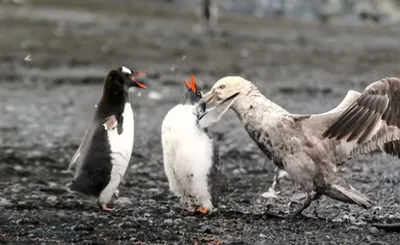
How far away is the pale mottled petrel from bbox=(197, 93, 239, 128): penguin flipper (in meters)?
0.04

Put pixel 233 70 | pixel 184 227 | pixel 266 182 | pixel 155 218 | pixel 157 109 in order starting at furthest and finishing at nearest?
1. pixel 233 70
2. pixel 157 109
3. pixel 266 182
4. pixel 155 218
5. pixel 184 227

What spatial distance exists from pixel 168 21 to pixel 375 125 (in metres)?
19.2

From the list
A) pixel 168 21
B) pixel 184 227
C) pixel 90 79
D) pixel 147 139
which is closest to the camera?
pixel 184 227

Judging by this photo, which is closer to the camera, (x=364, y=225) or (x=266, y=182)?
(x=364, y=225)

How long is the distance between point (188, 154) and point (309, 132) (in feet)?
3.14

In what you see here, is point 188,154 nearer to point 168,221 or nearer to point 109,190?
point 168,221

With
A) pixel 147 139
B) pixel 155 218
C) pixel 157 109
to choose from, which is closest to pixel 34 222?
pixel 155 218

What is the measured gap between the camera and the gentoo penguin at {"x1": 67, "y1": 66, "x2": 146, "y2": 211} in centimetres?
658

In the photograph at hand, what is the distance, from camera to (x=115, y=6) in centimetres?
2764

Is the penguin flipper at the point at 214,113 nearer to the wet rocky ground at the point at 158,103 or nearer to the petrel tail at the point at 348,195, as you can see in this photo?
the wet rocky ground at the point at 158,103

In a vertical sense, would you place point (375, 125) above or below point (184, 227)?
above

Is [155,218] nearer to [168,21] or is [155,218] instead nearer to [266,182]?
[266,182]

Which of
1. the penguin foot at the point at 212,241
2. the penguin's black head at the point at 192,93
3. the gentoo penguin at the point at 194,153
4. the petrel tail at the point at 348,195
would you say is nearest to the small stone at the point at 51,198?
the gentoo penguin at the point at 194,153

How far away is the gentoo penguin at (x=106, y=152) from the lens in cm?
658
